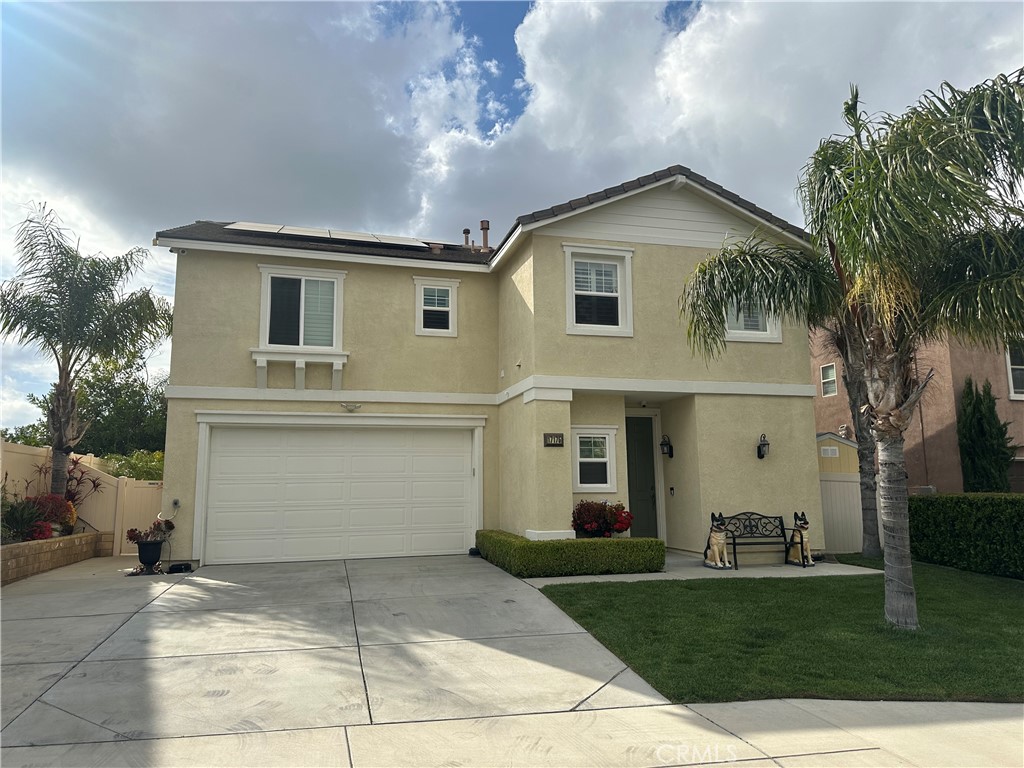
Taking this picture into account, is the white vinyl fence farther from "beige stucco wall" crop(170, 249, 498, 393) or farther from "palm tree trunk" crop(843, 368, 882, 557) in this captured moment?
"palm tree trunk" crop(843, 368, 882, 557)

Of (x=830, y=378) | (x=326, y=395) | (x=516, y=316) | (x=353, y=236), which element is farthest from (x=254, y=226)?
(x=830, y=378)

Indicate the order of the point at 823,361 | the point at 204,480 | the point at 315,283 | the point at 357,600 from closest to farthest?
the point at 357,600 → the point at 204,480 → the point at 315,283 → the point at 823,361

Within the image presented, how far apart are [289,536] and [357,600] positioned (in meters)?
3.95

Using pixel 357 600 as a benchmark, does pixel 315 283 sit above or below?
above

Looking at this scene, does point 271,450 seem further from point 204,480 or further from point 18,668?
point 18,668

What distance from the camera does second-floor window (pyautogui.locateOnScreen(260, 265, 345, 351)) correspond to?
490 inches

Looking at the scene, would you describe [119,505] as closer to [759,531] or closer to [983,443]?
[759,531]

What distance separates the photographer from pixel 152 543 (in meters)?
10.9

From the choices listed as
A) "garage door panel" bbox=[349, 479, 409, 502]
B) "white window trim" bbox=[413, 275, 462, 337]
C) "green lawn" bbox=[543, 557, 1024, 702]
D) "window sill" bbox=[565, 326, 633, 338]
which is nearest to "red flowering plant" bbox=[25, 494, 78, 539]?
"garage door panel" bbox=[349, 479, 409, 502]

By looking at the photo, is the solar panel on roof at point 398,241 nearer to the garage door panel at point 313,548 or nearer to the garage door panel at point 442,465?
the garage door panel at point 442,465

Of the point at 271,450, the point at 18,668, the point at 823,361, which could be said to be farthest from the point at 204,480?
the point at 823,361

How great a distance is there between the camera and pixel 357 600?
872 centimetres

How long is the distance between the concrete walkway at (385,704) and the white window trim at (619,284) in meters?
4.99

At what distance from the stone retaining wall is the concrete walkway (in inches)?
92.9
